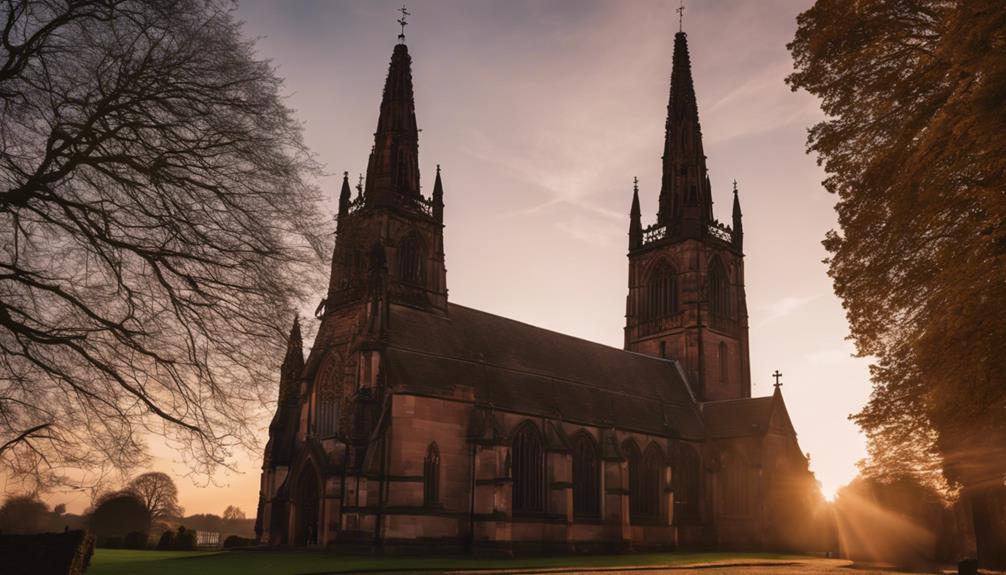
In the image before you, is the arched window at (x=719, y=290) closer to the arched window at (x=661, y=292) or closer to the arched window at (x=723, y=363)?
the arched window at (x=723, y=363)

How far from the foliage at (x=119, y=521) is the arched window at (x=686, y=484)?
28520 millimetres

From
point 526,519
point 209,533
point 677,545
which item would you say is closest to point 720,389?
point 677,545

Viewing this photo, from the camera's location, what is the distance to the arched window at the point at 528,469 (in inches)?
1505

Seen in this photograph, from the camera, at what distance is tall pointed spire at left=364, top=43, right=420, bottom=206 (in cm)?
4333

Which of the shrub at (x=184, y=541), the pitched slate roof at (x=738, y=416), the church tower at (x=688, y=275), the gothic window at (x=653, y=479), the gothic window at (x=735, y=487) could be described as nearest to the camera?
the shrub at (x=184, y=541)

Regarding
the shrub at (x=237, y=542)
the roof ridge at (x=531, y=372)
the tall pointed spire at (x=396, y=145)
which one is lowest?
the shrub at (x=237, y=542)

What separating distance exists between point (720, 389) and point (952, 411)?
40583 millimetres

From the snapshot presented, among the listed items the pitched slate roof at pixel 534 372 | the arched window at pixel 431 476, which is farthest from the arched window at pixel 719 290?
the arched window at pixel 431 476

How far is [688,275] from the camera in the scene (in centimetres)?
5400

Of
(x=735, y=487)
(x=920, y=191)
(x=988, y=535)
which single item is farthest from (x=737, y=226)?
(x=920, y=191)

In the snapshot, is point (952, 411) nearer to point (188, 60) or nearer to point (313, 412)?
point (188, 60)

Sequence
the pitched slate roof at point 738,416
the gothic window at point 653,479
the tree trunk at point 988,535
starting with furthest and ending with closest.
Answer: the pitched slate roof at point 738,416, the gothic window at point 653,479, the tree trunk at point 988,535

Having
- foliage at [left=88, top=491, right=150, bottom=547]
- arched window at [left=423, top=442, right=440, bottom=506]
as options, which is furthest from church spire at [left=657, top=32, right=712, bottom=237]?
foliage at [left=88, top=491, right=150, bottom=547]

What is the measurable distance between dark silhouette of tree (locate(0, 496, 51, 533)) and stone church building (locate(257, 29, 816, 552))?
37.7 feet
